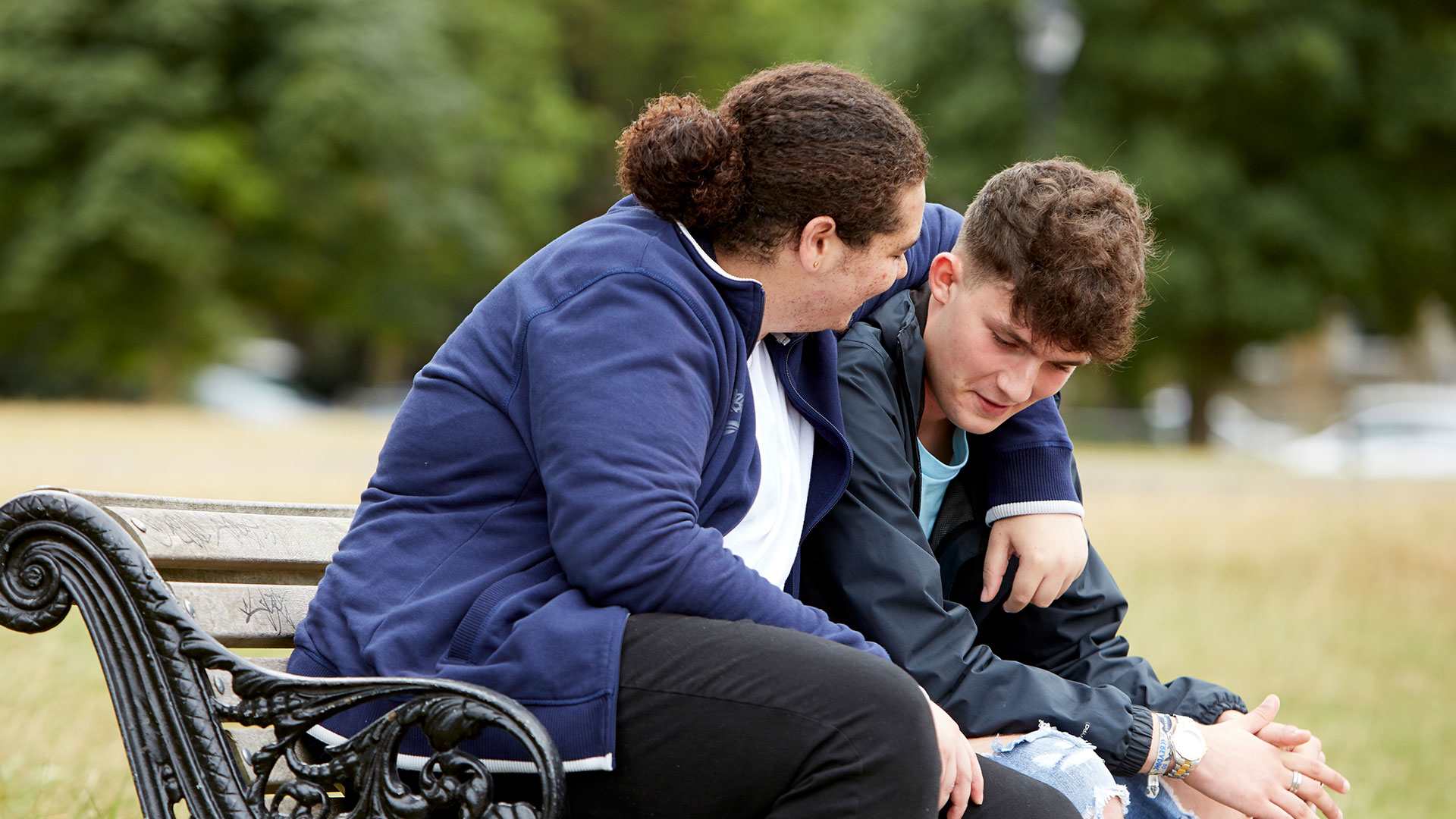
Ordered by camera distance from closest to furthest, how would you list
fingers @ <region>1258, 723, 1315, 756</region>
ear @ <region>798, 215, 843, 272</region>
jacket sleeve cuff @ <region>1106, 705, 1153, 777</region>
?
ear @ <region>798, 215, 843, 272</region> → jacket sleeve cuff @ <region>1106, 705, 1153, 777</region> → fingers @ <region>1258, 723, 1315, 756</region>

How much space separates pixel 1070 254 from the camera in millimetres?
2660

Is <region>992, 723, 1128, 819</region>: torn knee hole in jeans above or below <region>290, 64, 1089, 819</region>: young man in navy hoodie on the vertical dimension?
below

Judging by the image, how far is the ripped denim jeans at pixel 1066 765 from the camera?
95.6 inches

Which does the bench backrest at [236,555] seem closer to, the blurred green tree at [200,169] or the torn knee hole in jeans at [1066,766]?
the torn knee hole in jeans at [1066,766]

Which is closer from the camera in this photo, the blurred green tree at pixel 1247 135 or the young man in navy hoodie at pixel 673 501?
the young man in navy hoodie at pixel 673 501

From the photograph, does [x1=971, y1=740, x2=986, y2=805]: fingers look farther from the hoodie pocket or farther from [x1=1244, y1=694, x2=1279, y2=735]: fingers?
[x1=1244, y1=694, x2=1279, y2=735]: fingers

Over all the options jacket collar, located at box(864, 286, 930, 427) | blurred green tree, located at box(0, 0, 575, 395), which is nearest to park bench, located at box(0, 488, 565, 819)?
jacket collar, located at box(864, 286, 930, 427)

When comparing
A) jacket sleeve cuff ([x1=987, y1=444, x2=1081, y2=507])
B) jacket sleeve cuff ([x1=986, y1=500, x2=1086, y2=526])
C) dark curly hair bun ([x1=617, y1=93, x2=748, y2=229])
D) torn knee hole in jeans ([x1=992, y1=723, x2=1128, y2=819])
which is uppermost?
dark curly hair bun ([x1=617, y1=93, x2=748, y2=229])

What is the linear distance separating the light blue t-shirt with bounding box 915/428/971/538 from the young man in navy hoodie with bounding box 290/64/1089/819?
1.41ft

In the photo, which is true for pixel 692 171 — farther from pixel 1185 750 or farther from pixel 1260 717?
pixel 1260 717

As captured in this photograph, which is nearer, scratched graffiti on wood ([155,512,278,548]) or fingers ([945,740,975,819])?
fingers ([945,740,975,819])

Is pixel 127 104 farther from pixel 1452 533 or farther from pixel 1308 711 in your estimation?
pixel 1308 711

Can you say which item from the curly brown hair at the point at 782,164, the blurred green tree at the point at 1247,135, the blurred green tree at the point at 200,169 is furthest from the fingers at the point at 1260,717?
the blurred green tree at the point at 200,169

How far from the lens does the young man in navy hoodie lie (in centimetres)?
200
